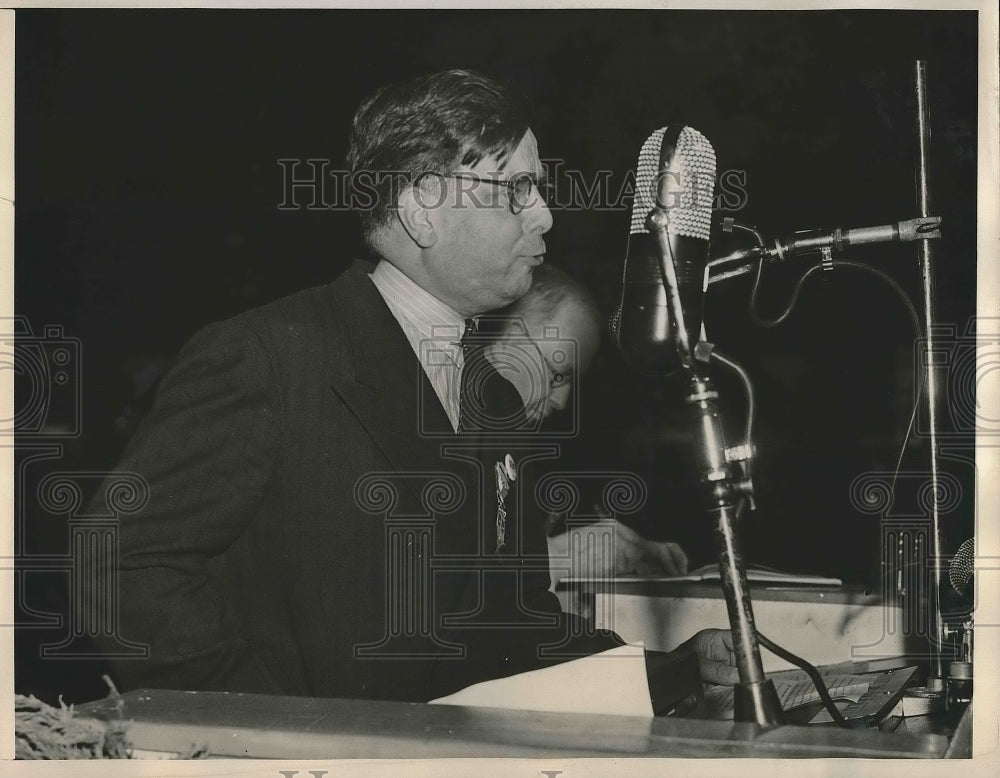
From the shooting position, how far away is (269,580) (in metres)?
2.15

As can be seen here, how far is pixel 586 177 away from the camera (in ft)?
7.36

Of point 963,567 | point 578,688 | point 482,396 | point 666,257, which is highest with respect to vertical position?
point 666,257

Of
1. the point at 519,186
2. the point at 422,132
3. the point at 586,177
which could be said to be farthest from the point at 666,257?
the point at 422,132

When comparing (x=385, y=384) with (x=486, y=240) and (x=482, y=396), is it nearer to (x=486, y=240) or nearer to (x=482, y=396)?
(x=482, y=396)

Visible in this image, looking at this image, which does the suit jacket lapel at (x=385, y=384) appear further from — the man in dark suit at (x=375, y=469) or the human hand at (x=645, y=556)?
the human hand at (x=645, y=556)

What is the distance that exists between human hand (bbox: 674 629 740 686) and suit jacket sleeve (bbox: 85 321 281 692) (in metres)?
0.90

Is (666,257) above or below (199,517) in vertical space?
above

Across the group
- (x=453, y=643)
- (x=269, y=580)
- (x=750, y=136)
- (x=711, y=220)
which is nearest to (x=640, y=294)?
(x=711, y=220)

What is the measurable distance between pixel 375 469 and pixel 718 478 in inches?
29.0

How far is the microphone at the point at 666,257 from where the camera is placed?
7.23ft

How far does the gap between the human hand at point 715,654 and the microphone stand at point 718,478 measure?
5cm

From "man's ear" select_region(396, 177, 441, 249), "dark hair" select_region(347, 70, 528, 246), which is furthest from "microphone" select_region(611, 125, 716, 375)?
"man's ear" select_region(396, 177, 441, 249)

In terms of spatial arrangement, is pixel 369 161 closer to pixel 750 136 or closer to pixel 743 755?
pixel 750 136

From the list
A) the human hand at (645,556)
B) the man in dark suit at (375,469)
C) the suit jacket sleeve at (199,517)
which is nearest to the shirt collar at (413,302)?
the man in dark suit at (375,469)
